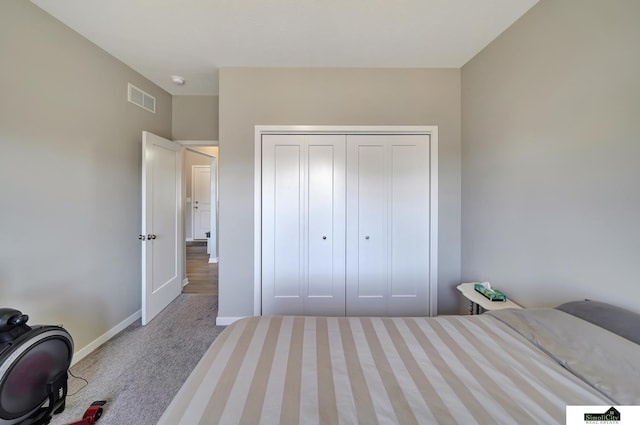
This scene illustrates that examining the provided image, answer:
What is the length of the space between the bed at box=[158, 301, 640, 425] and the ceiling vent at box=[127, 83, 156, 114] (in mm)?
2752

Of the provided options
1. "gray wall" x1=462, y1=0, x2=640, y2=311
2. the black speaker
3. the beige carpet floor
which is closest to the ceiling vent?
the black speaker

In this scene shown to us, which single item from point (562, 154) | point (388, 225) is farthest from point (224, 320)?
point (562, 154)

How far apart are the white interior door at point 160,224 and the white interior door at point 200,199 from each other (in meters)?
4.05

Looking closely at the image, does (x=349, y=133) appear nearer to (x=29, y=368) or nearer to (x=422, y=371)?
(x=422, y=371)

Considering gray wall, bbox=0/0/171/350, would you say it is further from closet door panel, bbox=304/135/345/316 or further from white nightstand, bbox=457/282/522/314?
white nightstand, bbox=457/282/522/314

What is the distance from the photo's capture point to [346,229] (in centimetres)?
263

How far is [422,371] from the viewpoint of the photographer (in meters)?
0.94

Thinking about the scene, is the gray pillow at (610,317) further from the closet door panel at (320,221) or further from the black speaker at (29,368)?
the black speaker at (29,368)

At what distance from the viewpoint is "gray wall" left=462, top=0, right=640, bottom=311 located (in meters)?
1.21

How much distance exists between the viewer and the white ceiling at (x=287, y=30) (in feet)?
5.73

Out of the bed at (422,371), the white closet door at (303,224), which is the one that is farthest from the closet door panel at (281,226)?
the bed at (422,371)

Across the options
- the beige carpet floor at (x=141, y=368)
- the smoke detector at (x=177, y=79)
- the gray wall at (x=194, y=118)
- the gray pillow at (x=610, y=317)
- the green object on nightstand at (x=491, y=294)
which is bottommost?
the beige carpet floor at (x=141, y=368)

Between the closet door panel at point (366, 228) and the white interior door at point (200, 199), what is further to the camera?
the white interior door at point (200, 199)

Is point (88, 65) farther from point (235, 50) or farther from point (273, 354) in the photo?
point (273, 354)
